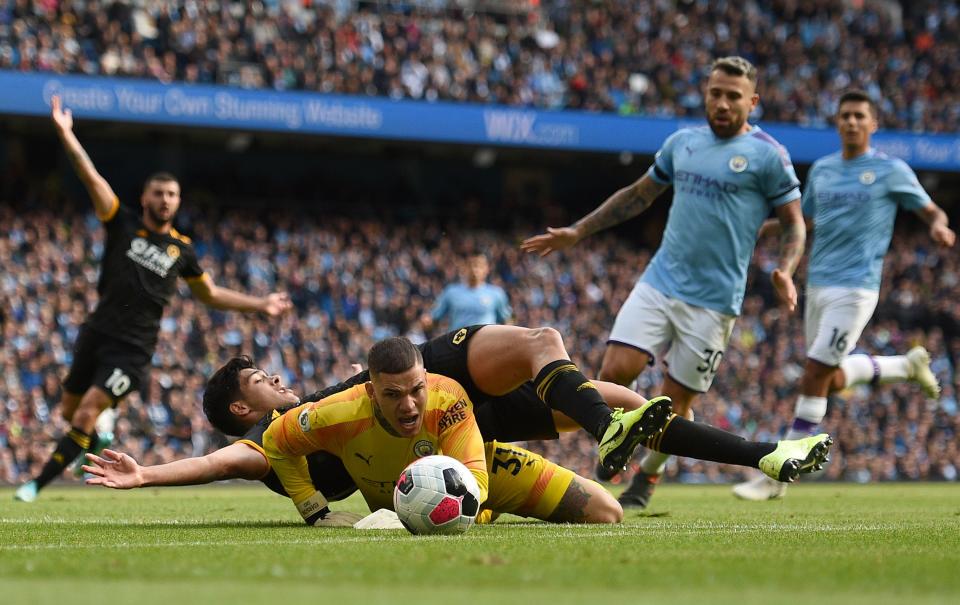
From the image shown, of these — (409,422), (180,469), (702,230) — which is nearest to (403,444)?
(409,422)

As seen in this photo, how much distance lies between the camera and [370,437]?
6250mm

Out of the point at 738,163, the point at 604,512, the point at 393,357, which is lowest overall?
the point at 604,512

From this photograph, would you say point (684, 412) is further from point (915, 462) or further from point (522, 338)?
point (915, 462)

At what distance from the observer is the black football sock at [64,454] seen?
10.4 meters

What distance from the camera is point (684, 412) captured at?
9203 mm

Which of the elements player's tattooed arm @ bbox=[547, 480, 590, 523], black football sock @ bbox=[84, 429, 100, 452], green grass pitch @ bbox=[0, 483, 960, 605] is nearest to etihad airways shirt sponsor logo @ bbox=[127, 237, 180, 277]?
black football sock @ bbox=[84, 429, 100, 452]

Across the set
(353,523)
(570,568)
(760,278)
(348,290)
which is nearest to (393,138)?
(348,290)

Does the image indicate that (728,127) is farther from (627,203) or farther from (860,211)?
(860,211)

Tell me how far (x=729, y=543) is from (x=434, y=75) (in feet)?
69.2

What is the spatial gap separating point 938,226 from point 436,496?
5615mm

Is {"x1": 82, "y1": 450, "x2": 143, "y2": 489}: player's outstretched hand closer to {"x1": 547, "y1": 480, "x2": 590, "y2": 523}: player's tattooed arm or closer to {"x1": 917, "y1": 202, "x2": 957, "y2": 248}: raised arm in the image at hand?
{"x1": 547, "y1": 480, "x2": 590, "y2": 523}: player's tattooed arm

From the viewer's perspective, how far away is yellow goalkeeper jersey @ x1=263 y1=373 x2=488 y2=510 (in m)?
6.11

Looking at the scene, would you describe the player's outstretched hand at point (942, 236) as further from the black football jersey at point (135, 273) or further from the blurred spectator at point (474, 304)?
the blurred spectator at point (474, 304)

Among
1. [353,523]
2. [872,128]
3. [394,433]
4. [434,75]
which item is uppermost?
[434,75]
